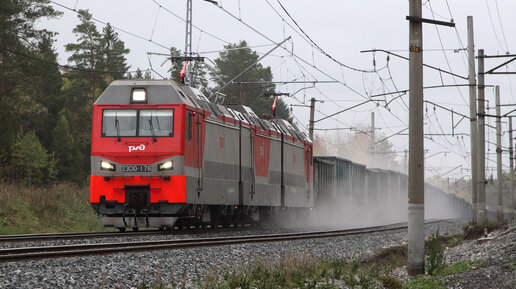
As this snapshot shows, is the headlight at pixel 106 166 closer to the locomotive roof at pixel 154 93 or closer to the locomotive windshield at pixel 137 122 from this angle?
the locomotive windshield at pixel 137 122

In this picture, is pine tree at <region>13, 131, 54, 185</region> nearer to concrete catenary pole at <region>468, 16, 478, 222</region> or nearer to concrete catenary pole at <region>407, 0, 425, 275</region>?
concrete catenary pole at <region>468, 16, 478, 222</region>

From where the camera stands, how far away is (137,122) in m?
17.2

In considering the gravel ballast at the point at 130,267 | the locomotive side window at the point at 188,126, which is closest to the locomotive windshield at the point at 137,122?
the locomotive side window at the point at 188,126

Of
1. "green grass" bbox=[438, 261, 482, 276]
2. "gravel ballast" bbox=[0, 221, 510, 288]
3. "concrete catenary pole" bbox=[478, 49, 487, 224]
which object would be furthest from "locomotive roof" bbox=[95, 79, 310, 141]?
"concrete catenary pole" bbox=[478, 49, 487, 224]

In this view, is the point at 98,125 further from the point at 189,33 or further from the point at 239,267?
the point at 189,33

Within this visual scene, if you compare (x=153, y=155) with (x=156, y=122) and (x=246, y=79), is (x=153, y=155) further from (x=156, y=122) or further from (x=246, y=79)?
(x=246, y=79)

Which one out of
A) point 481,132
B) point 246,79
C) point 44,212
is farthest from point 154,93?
point 246,79

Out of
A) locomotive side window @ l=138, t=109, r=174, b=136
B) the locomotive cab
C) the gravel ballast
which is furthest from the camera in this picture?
locomotive side window @ l=138, t=109, r=174, b=136

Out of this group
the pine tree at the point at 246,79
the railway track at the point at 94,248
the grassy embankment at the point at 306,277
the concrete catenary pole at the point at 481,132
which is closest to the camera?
the grassy embankment at the point at 306,277

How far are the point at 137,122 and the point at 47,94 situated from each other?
37.7 m

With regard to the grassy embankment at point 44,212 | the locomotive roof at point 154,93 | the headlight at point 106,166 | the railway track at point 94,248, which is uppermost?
the locomotive roof at point 154,93

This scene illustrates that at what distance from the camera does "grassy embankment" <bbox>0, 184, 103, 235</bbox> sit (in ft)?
72.4

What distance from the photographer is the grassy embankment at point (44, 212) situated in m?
22.1

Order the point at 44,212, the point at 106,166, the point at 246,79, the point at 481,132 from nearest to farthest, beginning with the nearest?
the point at 106,166 → the point at 44,212 → the point at 481,132 → the point at 246,79
